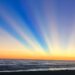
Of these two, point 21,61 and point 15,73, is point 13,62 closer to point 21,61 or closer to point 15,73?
point 21,61

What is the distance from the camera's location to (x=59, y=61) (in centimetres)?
162

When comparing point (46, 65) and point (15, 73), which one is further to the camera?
point (46, 65)

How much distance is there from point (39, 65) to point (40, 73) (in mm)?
169

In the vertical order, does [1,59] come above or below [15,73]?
above

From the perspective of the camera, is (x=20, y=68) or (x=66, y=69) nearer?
(x=20, y=68)

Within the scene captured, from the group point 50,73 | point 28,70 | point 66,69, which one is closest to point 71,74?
point 66,69

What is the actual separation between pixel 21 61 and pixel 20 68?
0.39 feet

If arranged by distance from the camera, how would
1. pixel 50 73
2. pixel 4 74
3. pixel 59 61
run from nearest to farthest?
pixel 4 74
pixel 50 73
pixel 59 61

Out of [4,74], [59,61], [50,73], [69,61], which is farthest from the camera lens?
[59,61]

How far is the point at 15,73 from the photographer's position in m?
1.29

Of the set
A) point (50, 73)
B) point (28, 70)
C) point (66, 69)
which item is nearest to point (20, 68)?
point (28, 70)

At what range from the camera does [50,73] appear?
1.39 metres

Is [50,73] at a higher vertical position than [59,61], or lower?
lower

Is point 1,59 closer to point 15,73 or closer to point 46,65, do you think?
point 15,73
